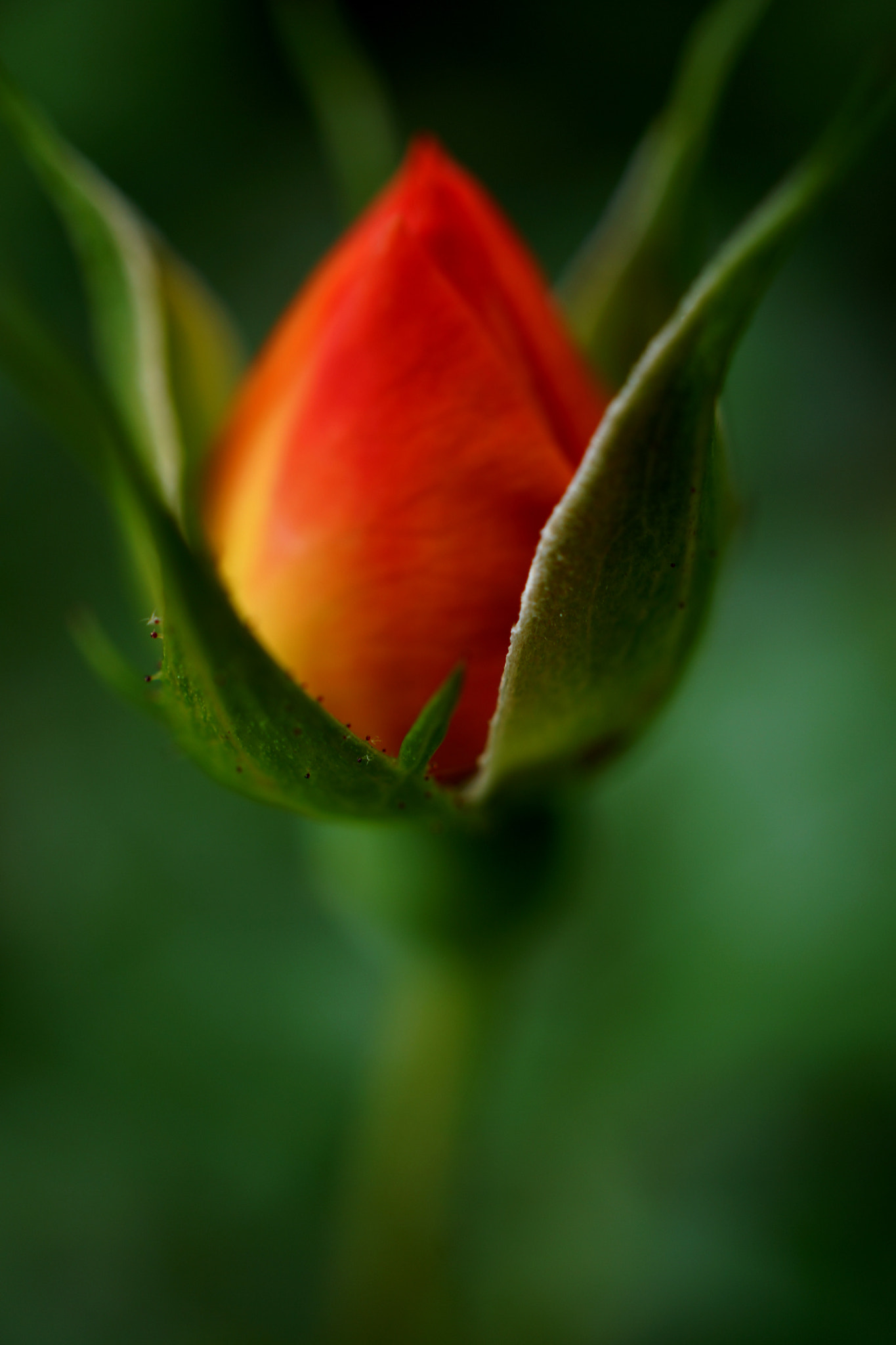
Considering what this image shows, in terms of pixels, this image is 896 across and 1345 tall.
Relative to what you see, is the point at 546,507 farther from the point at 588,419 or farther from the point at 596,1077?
the point at 596,1077

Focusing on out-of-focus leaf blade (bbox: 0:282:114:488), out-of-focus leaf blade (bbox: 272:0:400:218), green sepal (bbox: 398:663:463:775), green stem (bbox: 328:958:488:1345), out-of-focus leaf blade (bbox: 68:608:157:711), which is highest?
out-of-focus leaf blade (bbox: 272:0:400:218)

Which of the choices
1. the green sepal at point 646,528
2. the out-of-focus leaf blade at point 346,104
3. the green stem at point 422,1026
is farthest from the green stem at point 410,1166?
the out-of-focus leaf blade at point 346,104

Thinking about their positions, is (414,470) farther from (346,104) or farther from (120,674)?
(346,104)

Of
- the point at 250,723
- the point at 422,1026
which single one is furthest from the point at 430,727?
the point at 422,1026

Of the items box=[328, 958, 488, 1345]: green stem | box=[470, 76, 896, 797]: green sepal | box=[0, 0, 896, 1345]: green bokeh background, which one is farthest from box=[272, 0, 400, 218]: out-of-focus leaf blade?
box=[0, 0, 896, 1345]: green bokeh background

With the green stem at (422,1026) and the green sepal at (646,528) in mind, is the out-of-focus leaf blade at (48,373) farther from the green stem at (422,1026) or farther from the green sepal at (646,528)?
the green stem at (422,1026)

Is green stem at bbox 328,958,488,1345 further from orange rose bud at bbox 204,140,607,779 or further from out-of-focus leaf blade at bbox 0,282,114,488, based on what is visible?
out-of-focus leaf blade at bbox 0,282,114,488

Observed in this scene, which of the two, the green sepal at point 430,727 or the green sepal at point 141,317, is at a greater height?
the green sepal at point 141,317

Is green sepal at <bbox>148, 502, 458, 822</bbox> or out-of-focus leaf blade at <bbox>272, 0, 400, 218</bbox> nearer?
green sepal at <bbox>148, 502, 458, 822</bbox>
